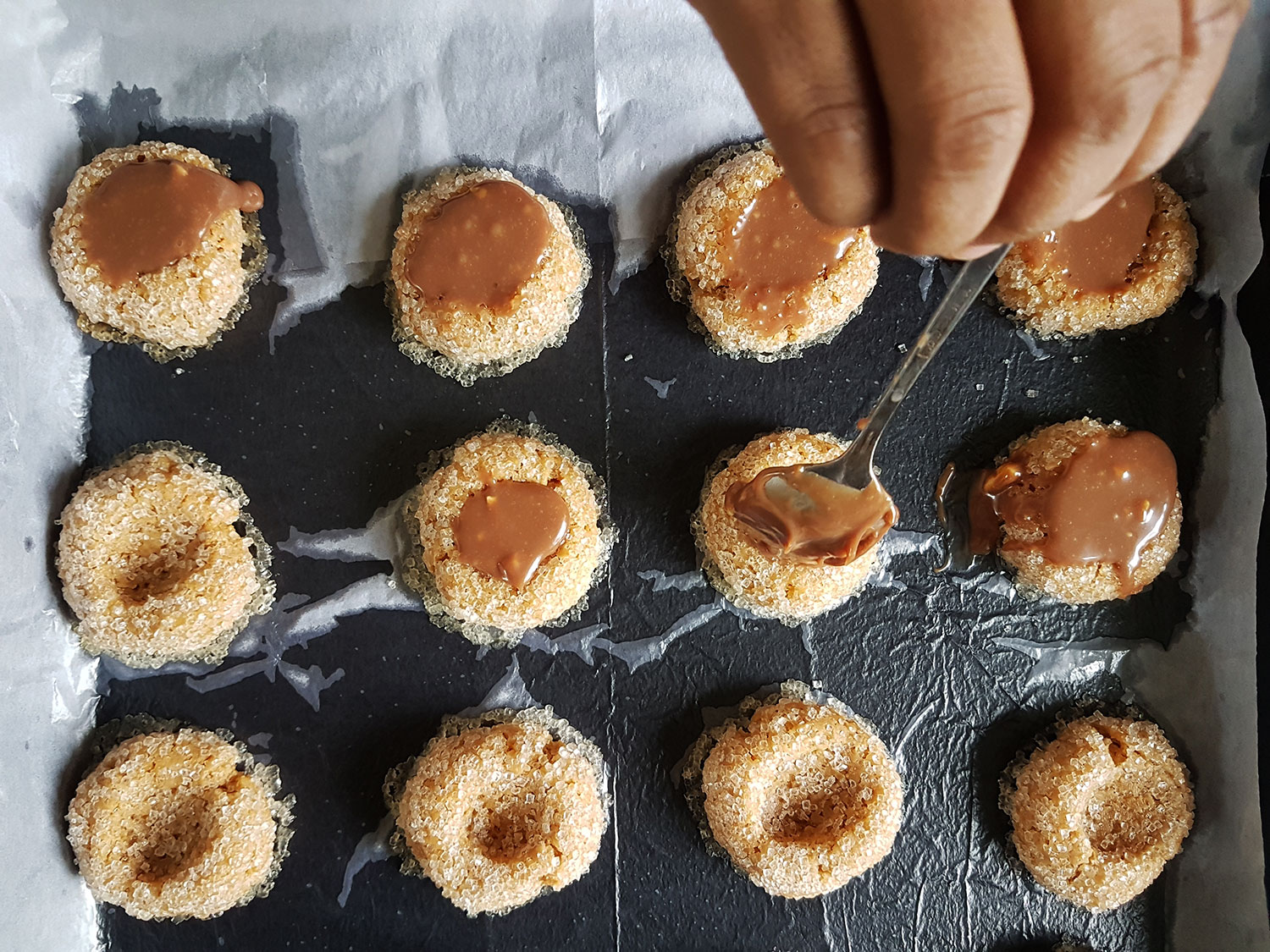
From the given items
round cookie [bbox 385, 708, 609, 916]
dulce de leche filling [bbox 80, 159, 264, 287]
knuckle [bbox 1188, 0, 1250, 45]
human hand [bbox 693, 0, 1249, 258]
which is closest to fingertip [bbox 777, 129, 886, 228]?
human hand [bbox 693, 0, 1249, 258]

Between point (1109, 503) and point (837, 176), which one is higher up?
point (837, 176)

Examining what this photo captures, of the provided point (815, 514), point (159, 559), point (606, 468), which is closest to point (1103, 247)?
point (815, 514)

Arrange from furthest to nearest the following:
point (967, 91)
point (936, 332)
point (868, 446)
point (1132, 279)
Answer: point (1132, 279) → point (868, 446) → point (936, 332) → point (967, 91)

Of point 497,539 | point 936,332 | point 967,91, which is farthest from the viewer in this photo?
point 497,539

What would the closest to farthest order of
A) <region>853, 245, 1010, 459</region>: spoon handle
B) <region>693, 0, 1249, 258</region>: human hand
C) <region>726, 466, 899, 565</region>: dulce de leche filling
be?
<region>693, 0, 1249, 258</region>: human hand, <region>853, 245, 1010, 459</region>: spoon handle, <region>726, 466, 899, 565</region>: dulce de leche filling

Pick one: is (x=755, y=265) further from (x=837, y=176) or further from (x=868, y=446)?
(x=837, y=176)

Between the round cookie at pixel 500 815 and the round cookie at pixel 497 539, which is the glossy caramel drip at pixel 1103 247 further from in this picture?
the round cookie at pixel 500 815

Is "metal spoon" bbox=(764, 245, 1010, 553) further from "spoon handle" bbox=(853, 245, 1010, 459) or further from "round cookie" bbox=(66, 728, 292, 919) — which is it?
"round cookie" bbox=(66, 728, 292, 919)

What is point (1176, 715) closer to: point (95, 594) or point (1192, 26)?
point (1192, 26)
